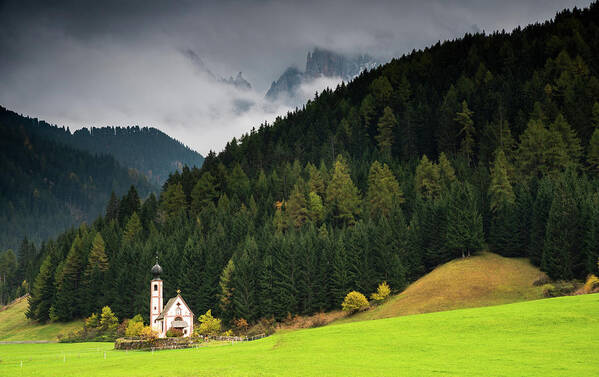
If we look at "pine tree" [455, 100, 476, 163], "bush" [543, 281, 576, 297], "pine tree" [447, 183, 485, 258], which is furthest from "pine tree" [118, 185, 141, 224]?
"bush" [543, 281, 576, 297]

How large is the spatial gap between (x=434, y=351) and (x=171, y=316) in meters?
62.8

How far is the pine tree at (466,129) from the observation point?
123 meters

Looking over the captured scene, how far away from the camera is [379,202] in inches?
4102

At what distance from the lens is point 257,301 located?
90.4 metres

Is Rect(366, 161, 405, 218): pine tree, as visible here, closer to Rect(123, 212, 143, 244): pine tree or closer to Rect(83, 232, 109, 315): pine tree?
Rect(123, 212, 143, 244): pine tree

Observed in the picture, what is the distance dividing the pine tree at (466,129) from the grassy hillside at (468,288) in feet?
142

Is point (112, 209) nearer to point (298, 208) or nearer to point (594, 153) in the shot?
point (298, 208)

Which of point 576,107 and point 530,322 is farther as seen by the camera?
point 576,107

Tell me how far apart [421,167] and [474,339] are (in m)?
72.0

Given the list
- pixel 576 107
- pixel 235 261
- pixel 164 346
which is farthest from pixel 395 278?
pixel 576 107

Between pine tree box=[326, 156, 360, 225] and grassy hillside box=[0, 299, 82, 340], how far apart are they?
65.5 m

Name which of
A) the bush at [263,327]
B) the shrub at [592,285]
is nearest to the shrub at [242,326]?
the bush at [263,327]

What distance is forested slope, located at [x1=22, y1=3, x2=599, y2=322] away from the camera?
285 feet

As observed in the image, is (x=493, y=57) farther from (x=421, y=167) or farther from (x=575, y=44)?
(x=421, y=167)
